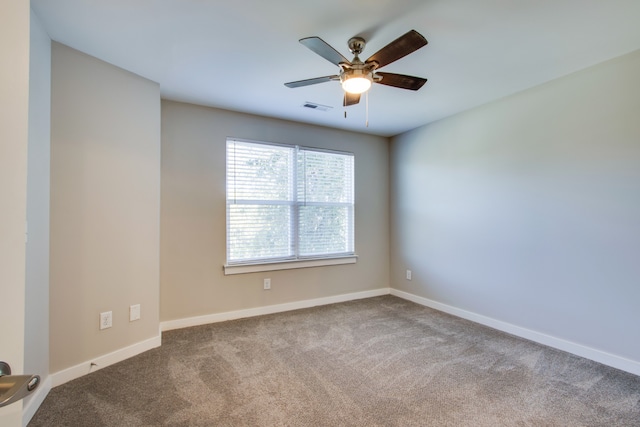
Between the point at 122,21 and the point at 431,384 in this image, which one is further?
the point at 431,384

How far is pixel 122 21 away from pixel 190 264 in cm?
217

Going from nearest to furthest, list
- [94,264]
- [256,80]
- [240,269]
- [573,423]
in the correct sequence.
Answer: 1. [573,423]
2. [94,264]
3. [256,80]
4. [240,269]

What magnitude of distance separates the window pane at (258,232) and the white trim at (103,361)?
3.60 feet

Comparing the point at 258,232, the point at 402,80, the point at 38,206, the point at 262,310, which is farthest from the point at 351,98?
the point at 262,310

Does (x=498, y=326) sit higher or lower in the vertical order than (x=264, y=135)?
lower

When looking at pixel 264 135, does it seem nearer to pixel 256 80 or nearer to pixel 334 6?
pixel 256 80

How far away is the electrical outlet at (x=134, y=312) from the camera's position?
246 cm

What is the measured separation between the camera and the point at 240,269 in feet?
11.0

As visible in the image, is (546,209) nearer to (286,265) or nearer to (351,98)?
(351,98)

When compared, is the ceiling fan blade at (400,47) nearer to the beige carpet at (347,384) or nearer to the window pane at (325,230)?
the beige carpet at (347,384)

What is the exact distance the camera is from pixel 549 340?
267cm

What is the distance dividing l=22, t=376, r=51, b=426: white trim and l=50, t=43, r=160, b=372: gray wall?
130mm

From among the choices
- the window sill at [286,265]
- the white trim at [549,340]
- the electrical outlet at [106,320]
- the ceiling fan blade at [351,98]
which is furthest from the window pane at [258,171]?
the white trim at [549,340]

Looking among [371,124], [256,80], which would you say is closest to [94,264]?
[256,80]
